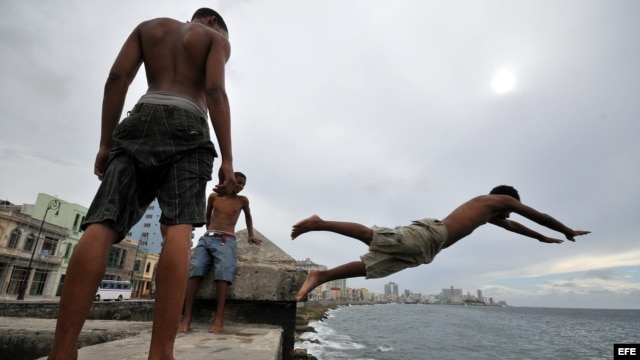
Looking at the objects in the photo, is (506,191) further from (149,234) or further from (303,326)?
(149,234)

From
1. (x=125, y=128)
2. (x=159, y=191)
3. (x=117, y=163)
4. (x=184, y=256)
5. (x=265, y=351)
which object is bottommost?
(x=265, y=351)

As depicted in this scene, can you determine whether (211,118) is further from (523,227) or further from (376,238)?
(523,227)

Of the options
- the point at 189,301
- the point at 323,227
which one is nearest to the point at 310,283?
the point at 323,227

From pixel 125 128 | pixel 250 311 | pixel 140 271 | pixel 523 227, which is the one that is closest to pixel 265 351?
pixel 125 128

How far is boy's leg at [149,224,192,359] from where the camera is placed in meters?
1.48

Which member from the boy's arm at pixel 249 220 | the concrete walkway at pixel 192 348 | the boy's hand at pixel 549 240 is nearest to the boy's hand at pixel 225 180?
the concrete walkway at pixel 192 348

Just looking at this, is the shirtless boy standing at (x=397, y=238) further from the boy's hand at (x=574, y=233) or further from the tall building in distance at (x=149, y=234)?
the tall building in distance at (x=149, y=234)

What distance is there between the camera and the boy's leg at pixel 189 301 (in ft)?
11.0

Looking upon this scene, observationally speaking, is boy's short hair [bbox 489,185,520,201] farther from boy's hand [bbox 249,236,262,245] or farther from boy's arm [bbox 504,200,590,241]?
boy's hand [bbox 249,236,262,245]

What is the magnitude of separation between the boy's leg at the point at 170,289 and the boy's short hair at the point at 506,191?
12.5 ft

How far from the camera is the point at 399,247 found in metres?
3.33

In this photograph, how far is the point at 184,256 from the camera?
5.39ft

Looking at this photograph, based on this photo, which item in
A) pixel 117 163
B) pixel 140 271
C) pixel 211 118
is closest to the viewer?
pixel 117 163

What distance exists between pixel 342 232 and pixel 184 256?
1.84 meters
